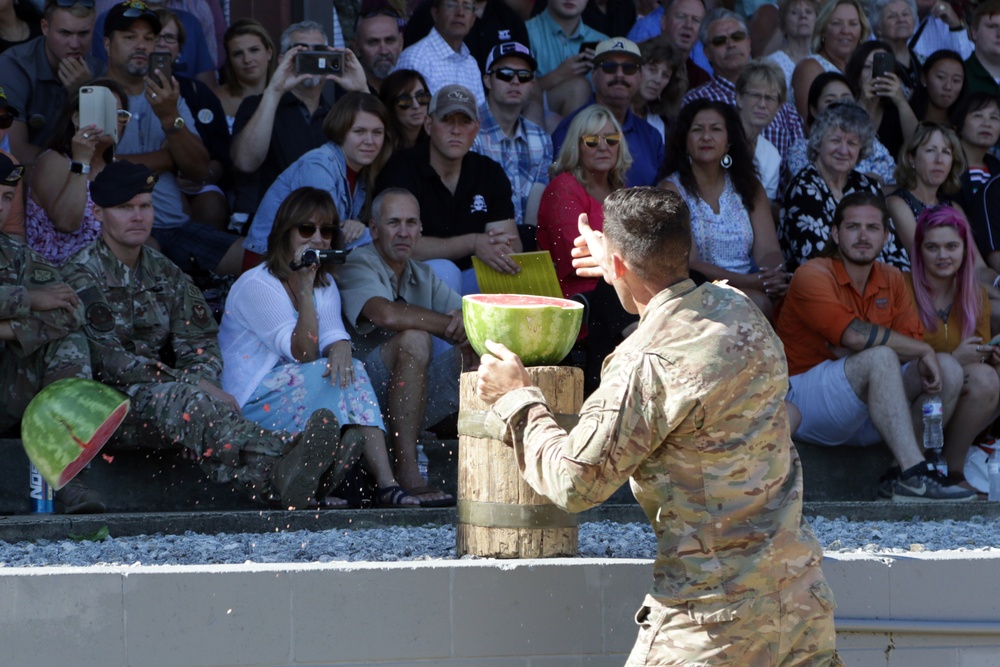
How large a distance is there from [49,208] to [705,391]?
4522 mm

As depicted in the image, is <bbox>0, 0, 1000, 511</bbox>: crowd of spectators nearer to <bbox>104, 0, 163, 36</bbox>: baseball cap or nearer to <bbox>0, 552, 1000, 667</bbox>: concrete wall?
<bbox>104, 0, 163, 36</bbox>: baseball cap

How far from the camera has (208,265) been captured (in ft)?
25.0

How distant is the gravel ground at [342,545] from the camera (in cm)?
504

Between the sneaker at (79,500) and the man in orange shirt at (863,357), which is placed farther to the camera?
the man in orange shirt at (863,357)

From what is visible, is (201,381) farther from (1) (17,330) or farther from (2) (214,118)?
(2) (214,118)

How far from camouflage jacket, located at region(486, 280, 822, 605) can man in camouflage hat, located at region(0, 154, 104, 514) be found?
3.31m

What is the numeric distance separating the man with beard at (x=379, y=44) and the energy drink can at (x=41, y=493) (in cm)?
380

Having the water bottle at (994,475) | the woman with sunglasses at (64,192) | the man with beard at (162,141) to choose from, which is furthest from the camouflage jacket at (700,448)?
the man with beard at (162,141)

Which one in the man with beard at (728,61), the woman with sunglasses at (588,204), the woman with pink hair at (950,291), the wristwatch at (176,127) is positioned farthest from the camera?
the man with beard at (728,61)

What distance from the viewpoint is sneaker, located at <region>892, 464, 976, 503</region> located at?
6.96 metres

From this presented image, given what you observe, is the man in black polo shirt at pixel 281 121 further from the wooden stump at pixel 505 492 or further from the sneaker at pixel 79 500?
the wooden stump at pixel 505 492

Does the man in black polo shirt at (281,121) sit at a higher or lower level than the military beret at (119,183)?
higher

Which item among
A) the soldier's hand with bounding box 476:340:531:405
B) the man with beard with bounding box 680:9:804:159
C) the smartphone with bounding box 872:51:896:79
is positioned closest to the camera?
the soldier's hand with bounding box 476:340:531:405

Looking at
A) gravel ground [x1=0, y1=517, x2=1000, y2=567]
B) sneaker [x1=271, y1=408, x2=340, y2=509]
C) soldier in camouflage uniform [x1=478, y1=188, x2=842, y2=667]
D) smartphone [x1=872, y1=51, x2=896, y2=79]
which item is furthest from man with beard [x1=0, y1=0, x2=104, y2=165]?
smartphone [x1=872, y1=51, x2=896, y2=79]
